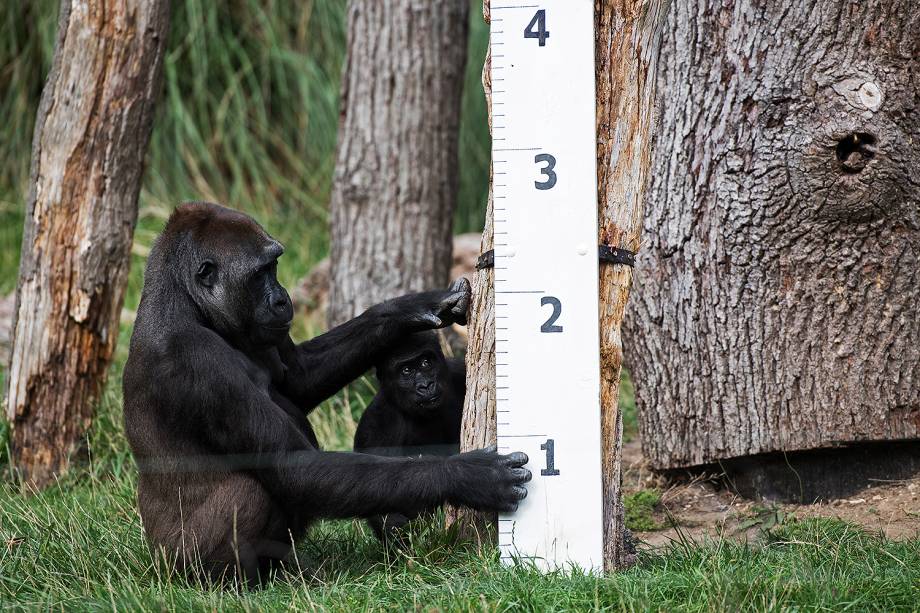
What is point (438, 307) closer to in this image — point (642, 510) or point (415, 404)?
point (415, 404)

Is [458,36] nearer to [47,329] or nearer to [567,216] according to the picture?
[47,329]

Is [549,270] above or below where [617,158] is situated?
below

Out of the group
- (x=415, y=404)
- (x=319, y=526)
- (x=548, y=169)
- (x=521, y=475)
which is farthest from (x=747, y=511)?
(x=548, y=169)

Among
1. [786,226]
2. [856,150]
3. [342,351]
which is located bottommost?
[342,351]

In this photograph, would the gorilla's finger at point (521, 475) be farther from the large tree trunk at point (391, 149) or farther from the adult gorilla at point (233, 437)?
the large tree trunk at point (391, 149)

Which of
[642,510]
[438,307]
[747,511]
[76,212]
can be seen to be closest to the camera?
[438,307]

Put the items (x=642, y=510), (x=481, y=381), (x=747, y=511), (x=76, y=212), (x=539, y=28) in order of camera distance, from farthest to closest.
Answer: (x=76, y=212) < (x=642, y=510) < (x=747, y=511) < (x=481, y=381) < (x=539, y=28)

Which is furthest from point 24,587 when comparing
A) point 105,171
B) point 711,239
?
point 711,239

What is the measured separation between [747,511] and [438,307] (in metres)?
1.58

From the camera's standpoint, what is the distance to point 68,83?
482 cm

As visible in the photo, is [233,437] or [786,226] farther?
[786,226]

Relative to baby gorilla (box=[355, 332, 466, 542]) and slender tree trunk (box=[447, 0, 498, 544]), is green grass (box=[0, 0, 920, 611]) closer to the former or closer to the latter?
slender tree trunk (box=[447, 0, 498, 544])

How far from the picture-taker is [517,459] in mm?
2893

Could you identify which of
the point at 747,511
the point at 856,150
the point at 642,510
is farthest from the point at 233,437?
the point at 856,150
